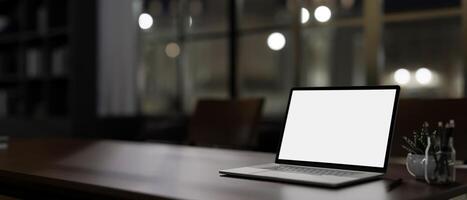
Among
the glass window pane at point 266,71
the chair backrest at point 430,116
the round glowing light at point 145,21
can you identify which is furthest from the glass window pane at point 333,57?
the chair backrest at point 430,116

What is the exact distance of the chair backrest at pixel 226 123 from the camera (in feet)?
9.31

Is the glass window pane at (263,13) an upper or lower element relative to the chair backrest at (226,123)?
upper

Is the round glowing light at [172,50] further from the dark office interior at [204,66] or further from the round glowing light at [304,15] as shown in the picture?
the round glowing light at [304,15]

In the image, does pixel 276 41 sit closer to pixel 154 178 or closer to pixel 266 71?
pixel 266 71

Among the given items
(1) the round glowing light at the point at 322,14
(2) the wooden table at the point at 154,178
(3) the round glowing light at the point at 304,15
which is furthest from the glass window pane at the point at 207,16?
(2) the wooden table at the point at 154,178

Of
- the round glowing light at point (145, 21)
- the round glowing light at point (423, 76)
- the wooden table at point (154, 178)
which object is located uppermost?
the round glowing light at point (145, 21)

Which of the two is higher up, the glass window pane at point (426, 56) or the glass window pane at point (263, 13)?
the glass window pane at point (263, 13)

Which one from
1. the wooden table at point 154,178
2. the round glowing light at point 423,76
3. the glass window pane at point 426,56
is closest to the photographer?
the wooden table at point 154,178

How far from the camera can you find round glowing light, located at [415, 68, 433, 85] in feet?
12.0

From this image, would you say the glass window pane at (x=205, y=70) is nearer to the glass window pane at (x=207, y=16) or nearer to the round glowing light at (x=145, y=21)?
the glass window pane at (x=207, y=16)

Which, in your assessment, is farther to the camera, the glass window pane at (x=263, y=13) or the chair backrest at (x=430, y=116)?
the glass window pane at (x=263, y=13)

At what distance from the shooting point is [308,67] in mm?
4133

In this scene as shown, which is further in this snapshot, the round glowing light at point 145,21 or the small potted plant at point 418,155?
the round glowing light at point 145,21

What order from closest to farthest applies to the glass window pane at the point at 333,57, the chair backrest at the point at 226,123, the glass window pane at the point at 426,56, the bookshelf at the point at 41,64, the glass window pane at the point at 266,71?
the chair backrest at the point at 226,123, the glass window pane at the point at 426,56, the glass window pane at the point at 333,57, the glass window pane at the point at 266,71, the bookshelf at the point at 41,64
